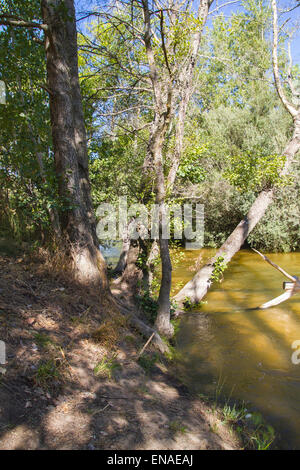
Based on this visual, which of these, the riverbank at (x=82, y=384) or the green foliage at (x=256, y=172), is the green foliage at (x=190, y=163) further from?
the riverbank at (x=82, y=384)

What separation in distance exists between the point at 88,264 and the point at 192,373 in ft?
7.79

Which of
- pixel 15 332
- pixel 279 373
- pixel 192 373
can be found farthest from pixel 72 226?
pixel 279 373

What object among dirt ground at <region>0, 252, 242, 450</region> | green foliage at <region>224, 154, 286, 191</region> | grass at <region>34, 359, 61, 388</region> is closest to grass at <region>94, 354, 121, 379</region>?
dirt ground at <region>0, 252, 242, 450</region>

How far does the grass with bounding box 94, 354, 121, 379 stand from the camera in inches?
147

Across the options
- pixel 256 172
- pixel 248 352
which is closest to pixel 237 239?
pixel 256 172

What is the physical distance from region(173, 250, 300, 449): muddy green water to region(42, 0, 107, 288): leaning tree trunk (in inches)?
90.1

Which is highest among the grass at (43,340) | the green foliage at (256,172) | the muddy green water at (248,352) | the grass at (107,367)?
the green foliage at (256,172)

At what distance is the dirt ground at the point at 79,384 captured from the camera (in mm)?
2701

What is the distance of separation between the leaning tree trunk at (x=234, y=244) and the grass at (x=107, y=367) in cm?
444

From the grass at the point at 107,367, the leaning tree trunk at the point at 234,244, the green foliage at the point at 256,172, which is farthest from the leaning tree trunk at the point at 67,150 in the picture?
the green foliage at the point at 256,172

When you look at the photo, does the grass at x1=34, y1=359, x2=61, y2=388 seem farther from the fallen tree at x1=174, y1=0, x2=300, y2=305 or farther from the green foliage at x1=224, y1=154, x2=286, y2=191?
the green foliage at x1=224, y1=154, x2=286, y2=191

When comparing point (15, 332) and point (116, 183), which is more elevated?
point (116, 183)

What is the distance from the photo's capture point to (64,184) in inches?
200
